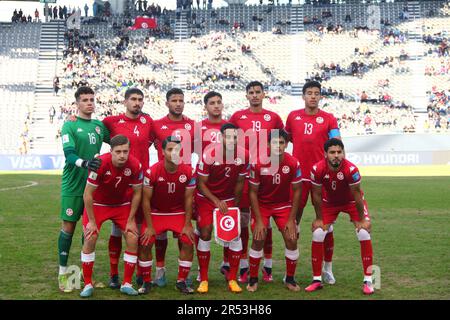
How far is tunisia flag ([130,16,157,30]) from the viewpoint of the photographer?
43750 mm

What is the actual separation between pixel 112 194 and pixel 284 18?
3795cm

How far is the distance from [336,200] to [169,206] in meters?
2.04

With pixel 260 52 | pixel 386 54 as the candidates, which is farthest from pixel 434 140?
pixel 260 52

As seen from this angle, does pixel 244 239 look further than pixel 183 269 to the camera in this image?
Yes

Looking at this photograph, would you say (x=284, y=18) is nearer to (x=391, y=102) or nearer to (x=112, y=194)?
(x=391, y=102)

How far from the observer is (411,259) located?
29.0 feet

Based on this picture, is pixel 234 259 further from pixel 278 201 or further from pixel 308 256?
pixel 308 256

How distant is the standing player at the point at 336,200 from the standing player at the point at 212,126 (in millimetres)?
1352

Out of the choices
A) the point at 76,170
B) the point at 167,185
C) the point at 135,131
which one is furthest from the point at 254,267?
the point at 76,170

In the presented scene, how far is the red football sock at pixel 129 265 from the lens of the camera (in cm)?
704

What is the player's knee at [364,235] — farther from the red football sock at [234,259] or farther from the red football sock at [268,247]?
the red football sock at [234,259]

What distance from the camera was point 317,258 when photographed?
7.35 meters

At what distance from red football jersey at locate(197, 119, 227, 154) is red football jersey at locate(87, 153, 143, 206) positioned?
1.30 metres

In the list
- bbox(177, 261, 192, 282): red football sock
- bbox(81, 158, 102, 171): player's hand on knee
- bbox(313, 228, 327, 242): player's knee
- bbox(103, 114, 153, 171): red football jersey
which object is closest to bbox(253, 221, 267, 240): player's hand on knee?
bbox(313, 228, 327, 242): player's knee
